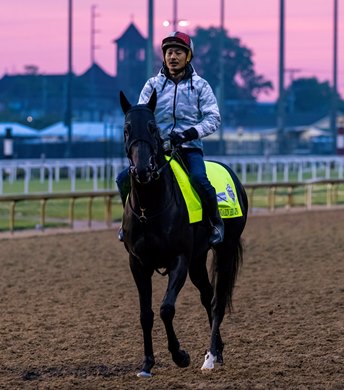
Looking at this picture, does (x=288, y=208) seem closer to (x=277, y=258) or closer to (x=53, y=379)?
(x=277, y=258)

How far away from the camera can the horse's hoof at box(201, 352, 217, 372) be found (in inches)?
295

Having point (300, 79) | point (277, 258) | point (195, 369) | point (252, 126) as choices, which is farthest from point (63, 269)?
point (300, 79)

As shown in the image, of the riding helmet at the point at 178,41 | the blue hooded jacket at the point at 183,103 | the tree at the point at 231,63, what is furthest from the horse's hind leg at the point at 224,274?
the tree at the point at 231,63

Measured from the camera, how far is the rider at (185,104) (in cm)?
764

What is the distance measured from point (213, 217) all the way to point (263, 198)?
75.6ft

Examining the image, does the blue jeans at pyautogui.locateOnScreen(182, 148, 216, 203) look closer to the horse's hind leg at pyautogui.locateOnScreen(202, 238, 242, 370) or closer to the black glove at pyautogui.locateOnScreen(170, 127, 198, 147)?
the black glove at pyautogui.locateOnScreen(170, 127, 198, 147)

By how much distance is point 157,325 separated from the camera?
9.50 meters

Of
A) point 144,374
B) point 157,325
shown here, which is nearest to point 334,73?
point 157,325

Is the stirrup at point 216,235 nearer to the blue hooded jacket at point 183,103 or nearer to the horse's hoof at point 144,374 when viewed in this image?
the blue hooded jacket at point 183,103

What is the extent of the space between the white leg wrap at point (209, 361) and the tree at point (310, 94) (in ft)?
367

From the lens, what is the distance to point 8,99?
291ft

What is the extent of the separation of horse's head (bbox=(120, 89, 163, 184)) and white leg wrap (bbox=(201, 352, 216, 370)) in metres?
1.39

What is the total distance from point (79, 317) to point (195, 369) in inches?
103

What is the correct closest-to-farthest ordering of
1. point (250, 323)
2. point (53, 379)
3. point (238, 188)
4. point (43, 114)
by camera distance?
point (53, 379) → point (238, 188) → point (250, 323) → point (43, 114)
